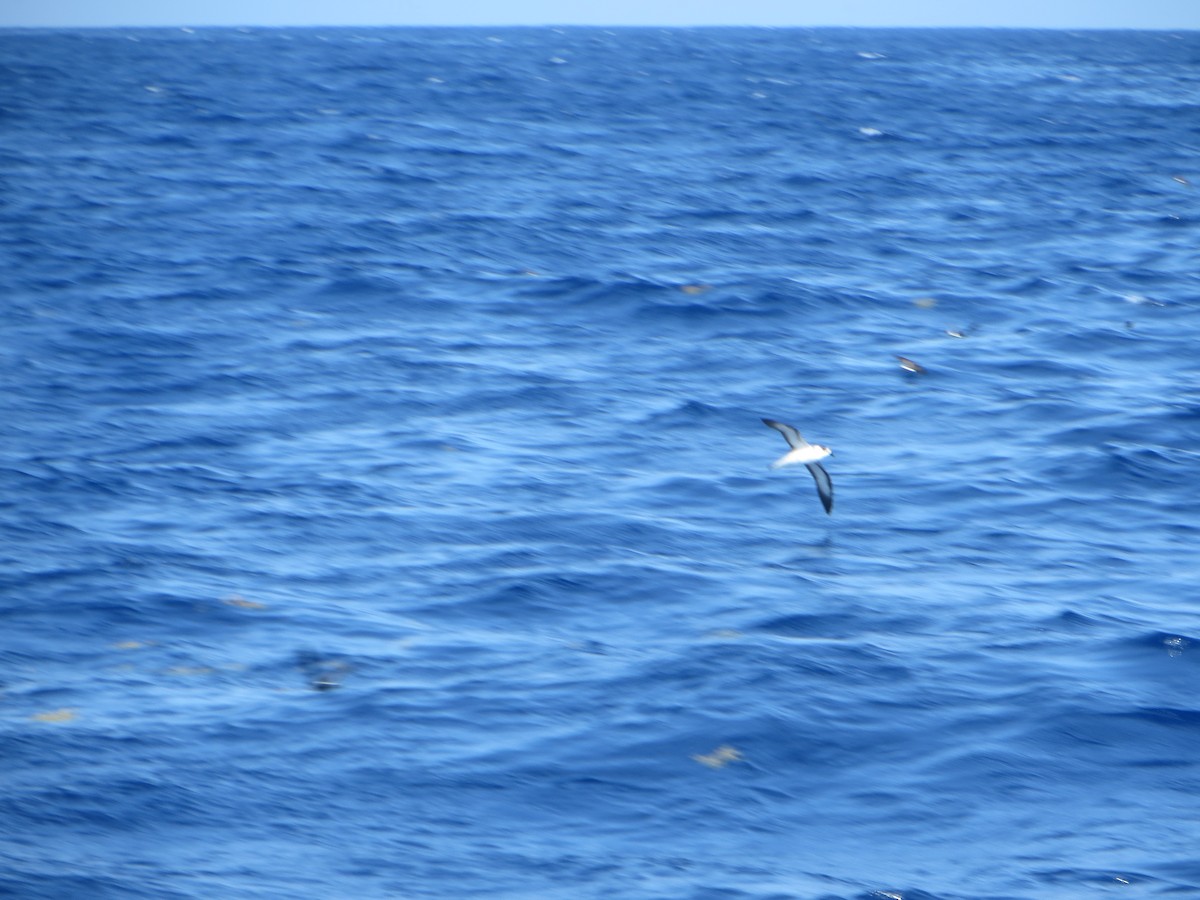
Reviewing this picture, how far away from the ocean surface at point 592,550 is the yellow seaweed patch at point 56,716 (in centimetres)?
7

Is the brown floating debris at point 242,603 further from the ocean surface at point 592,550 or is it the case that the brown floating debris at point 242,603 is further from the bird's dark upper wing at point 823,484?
the bird's dark upper wing at point 823,484

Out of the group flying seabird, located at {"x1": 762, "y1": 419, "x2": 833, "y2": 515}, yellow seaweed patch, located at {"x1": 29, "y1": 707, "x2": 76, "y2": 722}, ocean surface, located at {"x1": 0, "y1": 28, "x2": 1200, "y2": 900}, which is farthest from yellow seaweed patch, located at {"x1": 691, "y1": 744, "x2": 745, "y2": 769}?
flying seabird, located at {"x1": 762, "y1": 419, "x2": 833, "y2": 515}

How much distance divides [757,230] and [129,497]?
19.7 meters

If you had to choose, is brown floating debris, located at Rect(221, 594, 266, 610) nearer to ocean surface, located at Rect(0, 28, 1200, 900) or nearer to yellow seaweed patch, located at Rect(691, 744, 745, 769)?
ocean surface, located at Rect(0, 28, 1200, 900)

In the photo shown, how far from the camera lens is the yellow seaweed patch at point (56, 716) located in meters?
11.6

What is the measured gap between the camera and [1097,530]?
1598 cm

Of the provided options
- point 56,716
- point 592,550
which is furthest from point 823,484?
point 56,716

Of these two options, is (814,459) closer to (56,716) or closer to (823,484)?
(823,484)

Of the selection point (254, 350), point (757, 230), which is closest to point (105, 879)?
point (254, 350)

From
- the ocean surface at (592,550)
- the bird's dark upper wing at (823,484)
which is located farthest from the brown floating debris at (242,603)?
the bird's dark upper wing at (823,484)

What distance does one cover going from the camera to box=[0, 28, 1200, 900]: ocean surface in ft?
34.0

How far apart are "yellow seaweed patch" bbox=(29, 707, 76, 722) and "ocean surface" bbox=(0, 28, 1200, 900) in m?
0.07

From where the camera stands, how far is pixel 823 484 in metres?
16.0

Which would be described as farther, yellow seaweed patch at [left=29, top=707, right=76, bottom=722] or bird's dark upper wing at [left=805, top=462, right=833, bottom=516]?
bird's dark upper wing at [left=805, top=462, right=833, bottom=516]
